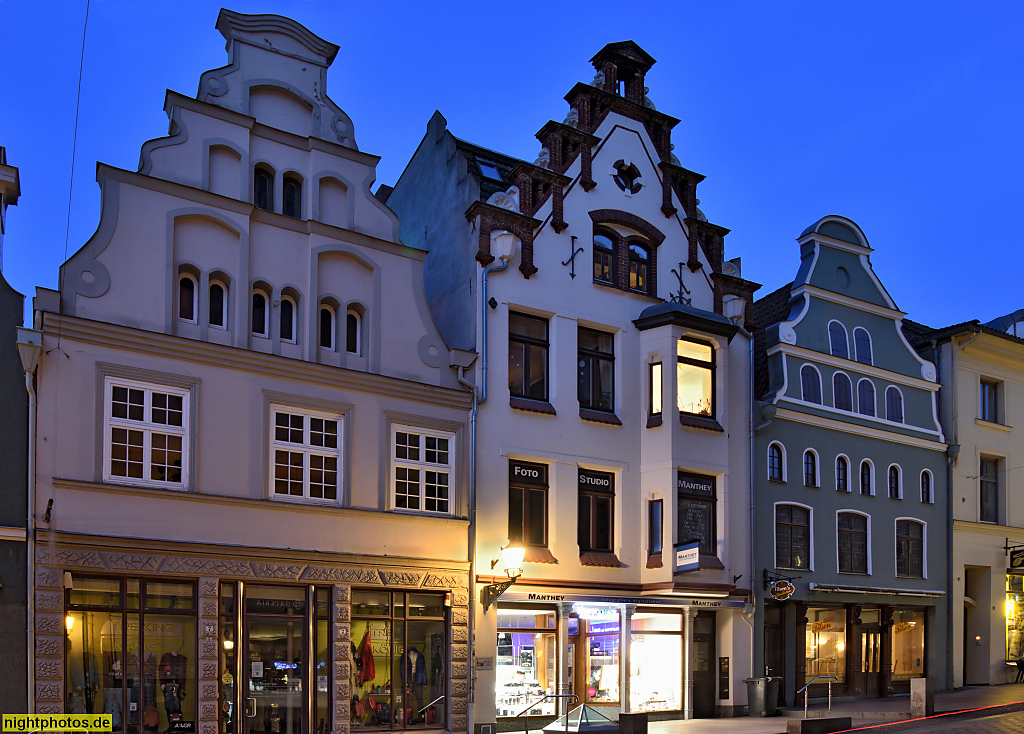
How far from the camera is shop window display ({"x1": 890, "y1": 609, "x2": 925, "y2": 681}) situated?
1188 inches

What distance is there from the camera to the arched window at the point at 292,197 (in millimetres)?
20562

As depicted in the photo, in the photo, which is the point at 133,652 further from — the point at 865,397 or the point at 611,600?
the point at 865,397

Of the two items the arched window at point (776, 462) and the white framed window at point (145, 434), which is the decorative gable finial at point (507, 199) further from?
the arched window at point (776, 462)

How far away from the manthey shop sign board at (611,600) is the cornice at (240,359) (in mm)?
4155

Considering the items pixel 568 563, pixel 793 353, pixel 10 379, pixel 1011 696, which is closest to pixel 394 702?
pixel 568 563

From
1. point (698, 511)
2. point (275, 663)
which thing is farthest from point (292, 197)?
point (698, 511)

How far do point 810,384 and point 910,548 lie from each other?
6.22m

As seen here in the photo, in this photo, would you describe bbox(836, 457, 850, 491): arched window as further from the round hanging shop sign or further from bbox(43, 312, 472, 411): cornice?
bbox(43, 312, 472, 411): cornice

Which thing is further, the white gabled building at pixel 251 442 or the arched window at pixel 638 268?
the arched window at pixel 638 268

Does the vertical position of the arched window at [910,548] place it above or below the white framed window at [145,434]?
below

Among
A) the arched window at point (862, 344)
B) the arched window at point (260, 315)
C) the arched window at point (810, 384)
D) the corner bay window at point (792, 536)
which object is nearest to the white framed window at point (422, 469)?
the arched window at point (260, 315)

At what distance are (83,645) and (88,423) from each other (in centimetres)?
353

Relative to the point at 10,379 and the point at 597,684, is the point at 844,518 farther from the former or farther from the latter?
the point at 10,379

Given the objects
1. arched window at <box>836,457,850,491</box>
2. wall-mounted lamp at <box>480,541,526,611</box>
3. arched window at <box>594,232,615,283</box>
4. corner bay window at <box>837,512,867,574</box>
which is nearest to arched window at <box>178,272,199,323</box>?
wall-mounted lamp at <box>480,541,526,611</box>
